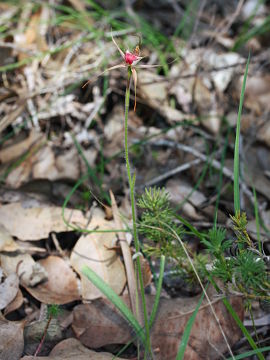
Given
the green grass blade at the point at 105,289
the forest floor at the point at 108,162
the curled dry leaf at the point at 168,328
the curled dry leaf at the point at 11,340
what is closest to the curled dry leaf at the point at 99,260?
the forest floor at the point at 108,162

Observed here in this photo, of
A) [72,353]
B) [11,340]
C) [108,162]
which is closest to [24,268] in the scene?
[11,340]


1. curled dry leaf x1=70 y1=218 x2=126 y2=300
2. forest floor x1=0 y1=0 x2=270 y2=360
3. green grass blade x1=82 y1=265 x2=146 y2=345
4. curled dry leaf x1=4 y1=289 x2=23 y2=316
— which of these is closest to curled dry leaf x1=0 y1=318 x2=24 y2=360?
forest floor x1=0 y1=0 x2=270 y2=360

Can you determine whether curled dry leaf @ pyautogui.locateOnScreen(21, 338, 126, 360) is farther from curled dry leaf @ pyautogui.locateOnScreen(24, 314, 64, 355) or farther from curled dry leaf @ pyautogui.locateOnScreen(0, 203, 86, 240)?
curled dry leaf @ pyautogui.locateOnScreen(0, 203, 86, 240)

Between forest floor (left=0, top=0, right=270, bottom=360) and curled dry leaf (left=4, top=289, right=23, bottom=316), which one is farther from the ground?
forest floor (left=0, top=0, right=270, bottom=360)

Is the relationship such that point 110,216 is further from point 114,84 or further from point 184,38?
point 184,38

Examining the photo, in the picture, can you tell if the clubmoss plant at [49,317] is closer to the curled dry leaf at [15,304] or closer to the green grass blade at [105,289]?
the curled dry leaf at [15,304]

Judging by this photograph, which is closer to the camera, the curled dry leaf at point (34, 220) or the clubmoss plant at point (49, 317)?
the clubmoss plant at point (49, 317)
